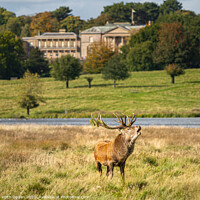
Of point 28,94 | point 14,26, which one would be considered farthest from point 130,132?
point 14,26

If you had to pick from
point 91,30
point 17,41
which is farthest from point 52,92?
point 91,30

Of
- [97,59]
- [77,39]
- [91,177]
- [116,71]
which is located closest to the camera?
[91,177]

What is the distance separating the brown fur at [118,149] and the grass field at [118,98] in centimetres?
2660

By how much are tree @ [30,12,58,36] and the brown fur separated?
146857 millimetres

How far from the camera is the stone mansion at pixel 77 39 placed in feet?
424

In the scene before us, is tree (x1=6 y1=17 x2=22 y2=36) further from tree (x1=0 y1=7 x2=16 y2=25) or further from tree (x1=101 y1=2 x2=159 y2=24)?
tree (x1=101 y1=2 x2=159 y2=24)

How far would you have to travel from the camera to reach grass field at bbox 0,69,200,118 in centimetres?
4044

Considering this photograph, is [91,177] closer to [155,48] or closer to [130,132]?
[130,132]

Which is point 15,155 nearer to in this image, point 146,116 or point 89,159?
point 89,159

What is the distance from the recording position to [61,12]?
526 ft

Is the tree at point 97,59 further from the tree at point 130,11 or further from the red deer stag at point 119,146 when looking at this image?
the red deer stag at point 119,146

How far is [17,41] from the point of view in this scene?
8800 cm

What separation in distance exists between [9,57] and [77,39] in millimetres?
59091

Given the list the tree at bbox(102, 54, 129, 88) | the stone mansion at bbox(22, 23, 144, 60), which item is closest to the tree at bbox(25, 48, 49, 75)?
the tree at bbox(102, 54, 129, 88)
